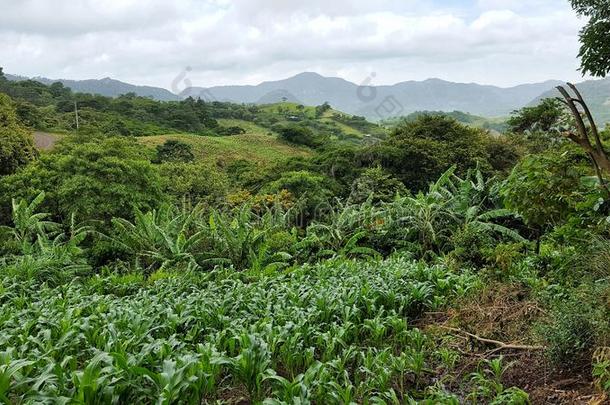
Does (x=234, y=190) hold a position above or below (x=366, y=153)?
below

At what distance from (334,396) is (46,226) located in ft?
36.2

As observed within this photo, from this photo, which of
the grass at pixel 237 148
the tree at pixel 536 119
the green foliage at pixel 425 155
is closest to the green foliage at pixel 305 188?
the green foliage at pixel 425 155

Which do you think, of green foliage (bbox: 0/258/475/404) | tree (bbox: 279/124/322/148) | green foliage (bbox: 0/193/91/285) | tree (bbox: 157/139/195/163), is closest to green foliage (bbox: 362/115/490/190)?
tree (bbox: 157/139/195/163)

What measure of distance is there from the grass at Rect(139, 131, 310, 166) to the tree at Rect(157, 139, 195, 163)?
325cm

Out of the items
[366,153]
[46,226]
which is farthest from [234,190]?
[46,226]

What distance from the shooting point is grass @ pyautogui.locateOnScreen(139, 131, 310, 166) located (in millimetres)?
46966

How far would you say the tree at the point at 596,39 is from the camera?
9.29 meters

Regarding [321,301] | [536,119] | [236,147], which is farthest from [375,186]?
[236,147]

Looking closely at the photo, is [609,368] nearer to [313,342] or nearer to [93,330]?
[313,342]

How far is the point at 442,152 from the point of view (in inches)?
1032

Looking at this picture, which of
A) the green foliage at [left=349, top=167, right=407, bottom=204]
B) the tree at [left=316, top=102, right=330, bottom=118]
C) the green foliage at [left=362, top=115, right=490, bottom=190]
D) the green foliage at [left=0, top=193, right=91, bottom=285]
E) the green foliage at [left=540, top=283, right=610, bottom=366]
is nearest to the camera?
the green foliage at [left=540, top=283, right=610, bottom=366]

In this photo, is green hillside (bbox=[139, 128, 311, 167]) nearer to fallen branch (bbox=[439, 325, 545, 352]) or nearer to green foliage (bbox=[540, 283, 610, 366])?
fallen branch (bbox=[439, 325, 545, 352])

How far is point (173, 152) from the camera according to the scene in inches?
1577

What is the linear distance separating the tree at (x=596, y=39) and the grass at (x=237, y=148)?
1395 inches
